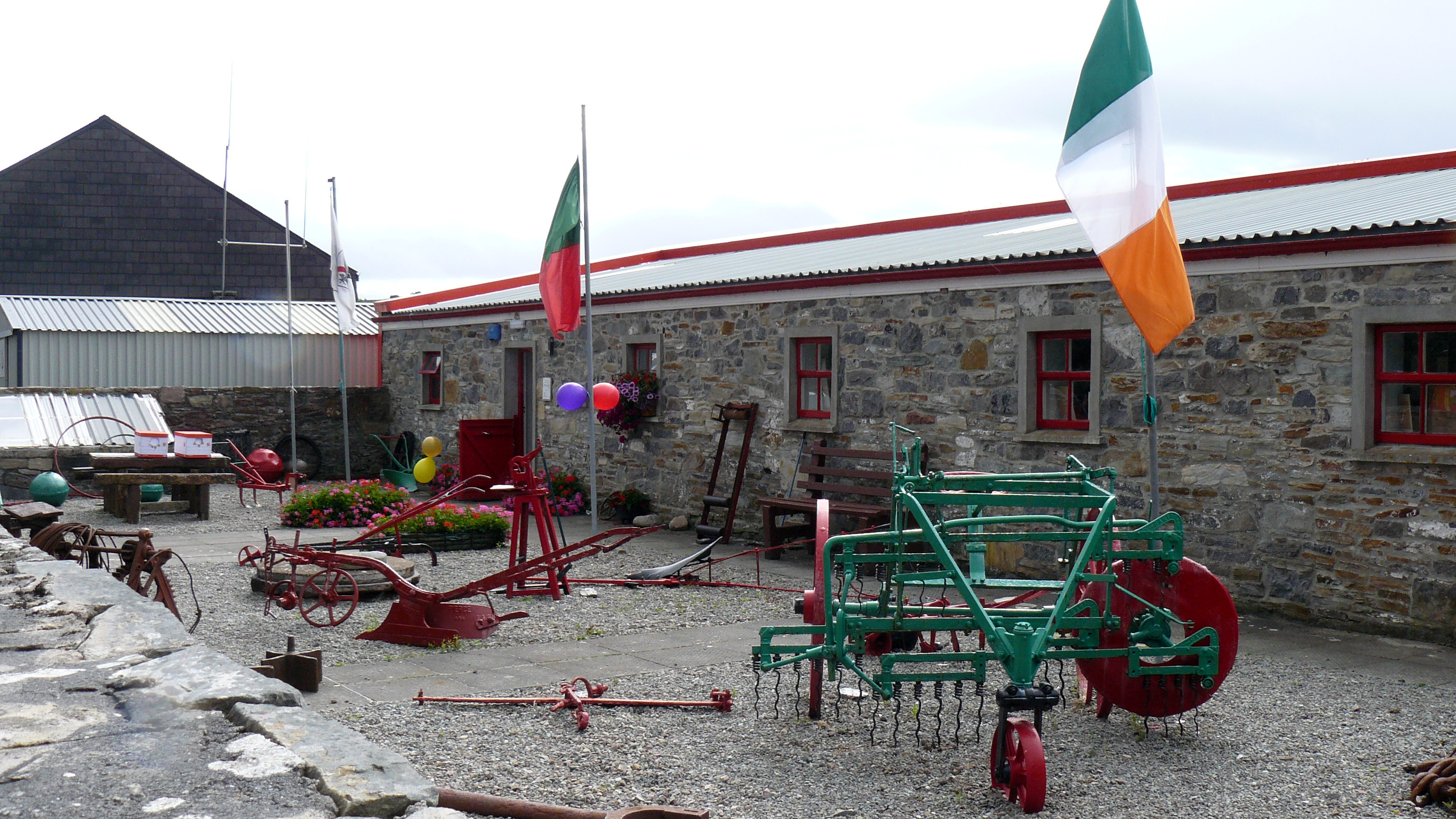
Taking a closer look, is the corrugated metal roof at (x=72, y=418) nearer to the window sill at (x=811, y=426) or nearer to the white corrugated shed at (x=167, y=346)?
the white corrugated shed at (x=167, y=346)

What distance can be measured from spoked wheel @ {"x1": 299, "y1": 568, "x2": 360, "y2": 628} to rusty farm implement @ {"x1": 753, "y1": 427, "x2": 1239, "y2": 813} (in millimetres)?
3416

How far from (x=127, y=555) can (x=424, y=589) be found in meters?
2.10

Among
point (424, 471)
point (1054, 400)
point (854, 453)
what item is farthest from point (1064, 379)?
point (424, 471)

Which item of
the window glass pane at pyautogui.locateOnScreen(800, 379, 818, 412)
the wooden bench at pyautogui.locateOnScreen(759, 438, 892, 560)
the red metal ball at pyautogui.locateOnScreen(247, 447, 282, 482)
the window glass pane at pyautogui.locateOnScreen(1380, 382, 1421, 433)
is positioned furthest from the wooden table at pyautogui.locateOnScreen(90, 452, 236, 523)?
the window glass pane at pyautogui.locateOnScreen(1380, 382, 1421, 433)

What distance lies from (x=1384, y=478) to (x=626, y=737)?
5.41 m

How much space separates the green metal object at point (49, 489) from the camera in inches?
530

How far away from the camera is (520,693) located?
243 inches

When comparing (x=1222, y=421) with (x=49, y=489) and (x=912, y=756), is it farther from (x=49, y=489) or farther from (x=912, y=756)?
(x=49, y=489)

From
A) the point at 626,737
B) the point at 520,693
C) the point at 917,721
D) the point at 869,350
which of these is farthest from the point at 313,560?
the point at 869,350

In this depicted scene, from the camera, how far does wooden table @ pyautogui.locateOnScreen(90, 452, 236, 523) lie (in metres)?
13.6

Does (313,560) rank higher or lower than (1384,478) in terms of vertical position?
lower

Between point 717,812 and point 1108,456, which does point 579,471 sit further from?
point 717,812

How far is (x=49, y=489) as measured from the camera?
13484mm

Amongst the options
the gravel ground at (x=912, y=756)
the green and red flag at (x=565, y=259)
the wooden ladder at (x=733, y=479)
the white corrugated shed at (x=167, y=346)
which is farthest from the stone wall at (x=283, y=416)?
the gravel ground at (x=912, y=756)
